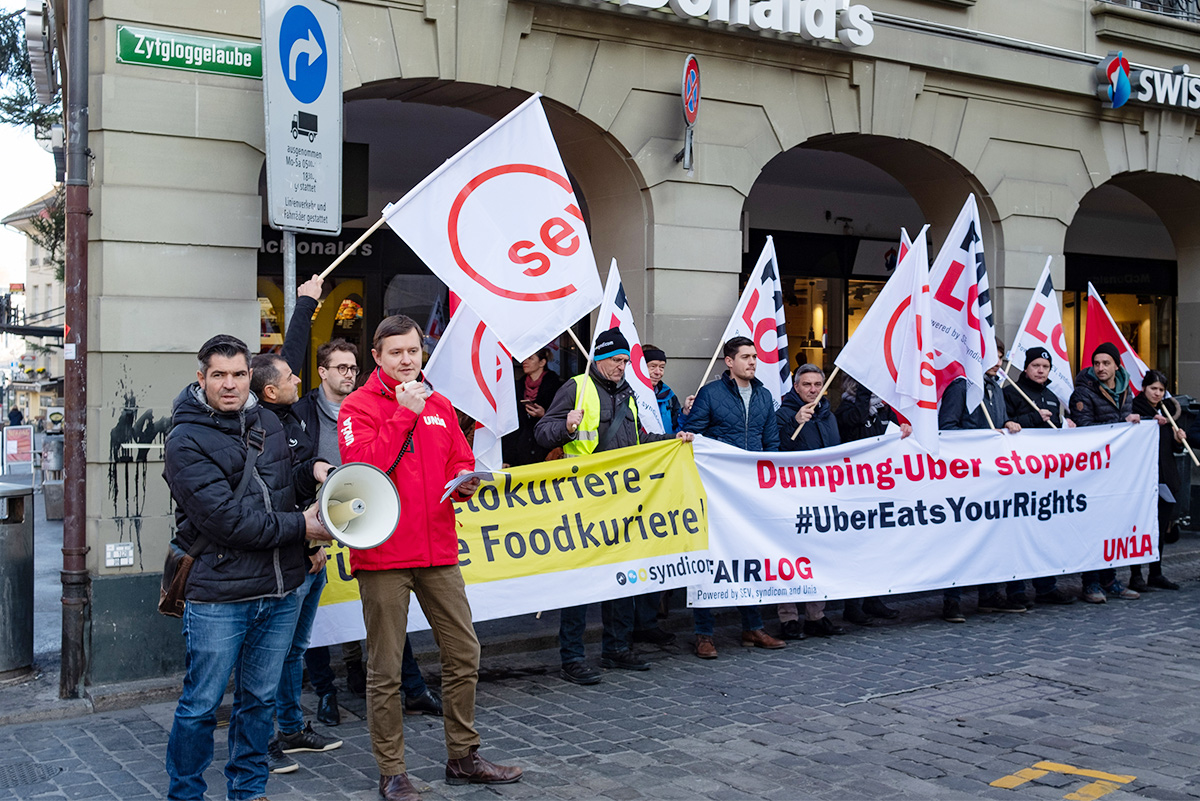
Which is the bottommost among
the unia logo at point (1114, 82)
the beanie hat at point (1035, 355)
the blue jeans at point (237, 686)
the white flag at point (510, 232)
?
the blue jeans at point (237, 686)

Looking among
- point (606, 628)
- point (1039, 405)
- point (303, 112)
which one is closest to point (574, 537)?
point (606, 628)

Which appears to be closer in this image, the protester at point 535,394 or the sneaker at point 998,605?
the sneaker at point 998,605

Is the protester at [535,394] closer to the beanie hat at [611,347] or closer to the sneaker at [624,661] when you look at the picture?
the beanie hat at [611,347]

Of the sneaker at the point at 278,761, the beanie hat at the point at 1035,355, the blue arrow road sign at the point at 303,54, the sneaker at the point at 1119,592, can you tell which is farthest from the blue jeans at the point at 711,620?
the blue arrow road sign at the point at 303,54

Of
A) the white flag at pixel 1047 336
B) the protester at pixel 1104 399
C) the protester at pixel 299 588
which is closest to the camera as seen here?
the protester at pixel 299 588

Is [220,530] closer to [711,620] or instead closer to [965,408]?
[711,620]

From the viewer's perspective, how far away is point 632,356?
8078mm

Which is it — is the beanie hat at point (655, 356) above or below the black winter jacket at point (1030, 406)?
above

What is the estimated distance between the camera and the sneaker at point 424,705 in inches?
257

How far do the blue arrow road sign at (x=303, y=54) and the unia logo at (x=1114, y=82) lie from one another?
837cm

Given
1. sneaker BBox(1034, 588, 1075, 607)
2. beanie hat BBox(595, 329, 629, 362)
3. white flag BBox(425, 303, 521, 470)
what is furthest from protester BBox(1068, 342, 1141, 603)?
white flag BBox(425, 303, 521, 470)

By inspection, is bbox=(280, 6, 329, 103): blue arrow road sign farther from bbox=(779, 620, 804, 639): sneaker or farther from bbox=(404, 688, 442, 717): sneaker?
bbox=(779, 620, 804, 639): sneaker

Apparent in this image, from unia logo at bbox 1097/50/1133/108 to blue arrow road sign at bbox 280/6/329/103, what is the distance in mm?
8367

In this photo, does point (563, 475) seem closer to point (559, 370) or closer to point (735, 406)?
point (735, 406)
